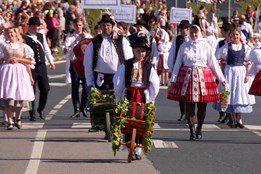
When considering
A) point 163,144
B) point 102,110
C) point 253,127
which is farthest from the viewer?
point 253,127

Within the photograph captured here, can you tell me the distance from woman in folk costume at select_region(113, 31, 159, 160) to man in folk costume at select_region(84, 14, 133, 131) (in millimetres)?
2262

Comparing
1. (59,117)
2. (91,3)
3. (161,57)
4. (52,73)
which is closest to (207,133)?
(59,117)

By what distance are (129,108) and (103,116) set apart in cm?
236

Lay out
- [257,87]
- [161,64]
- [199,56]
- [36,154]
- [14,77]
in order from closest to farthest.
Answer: [36,154], [199,56], [257,87], [14,77], [161,64]

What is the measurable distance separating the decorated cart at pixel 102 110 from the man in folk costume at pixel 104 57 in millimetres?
525

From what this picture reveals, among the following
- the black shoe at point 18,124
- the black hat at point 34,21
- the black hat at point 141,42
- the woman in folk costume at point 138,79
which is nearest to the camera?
the black hat at point 141,42

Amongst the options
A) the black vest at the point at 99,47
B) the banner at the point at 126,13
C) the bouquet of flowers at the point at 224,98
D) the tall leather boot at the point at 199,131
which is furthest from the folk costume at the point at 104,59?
the banner at the point at 126,13

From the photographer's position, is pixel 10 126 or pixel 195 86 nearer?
pixel 195 86

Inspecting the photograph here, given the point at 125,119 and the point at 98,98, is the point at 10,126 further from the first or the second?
the point at 125,119

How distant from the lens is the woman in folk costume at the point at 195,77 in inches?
715

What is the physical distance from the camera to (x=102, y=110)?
17609 mm

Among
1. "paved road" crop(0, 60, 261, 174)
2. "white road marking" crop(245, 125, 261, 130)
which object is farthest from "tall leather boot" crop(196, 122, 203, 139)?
"white road marking" crop(245, 125, 261, 130)

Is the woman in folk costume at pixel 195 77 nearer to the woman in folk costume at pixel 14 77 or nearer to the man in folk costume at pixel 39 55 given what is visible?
the woman in folk costume at pixel 14 77

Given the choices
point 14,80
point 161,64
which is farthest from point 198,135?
point 161,64
